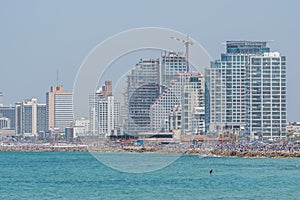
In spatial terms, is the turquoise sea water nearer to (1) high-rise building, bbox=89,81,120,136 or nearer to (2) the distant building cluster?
(2) the distant building cluster

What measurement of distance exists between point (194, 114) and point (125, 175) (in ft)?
264

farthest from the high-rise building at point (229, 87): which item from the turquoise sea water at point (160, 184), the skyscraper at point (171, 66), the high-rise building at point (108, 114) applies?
the turquoise sea water at point (160, 184)

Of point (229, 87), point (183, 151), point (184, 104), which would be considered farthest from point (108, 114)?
point (183, 151)

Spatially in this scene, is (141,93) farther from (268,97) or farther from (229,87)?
(268,97)

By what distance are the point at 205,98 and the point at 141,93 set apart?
40.6 ft

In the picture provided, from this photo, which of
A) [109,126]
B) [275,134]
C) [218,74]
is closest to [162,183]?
[275,134]

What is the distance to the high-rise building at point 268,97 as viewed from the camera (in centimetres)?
12975

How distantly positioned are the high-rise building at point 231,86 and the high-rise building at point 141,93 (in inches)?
388

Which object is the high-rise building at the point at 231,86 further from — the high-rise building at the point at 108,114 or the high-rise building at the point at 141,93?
the high-rise building at the point at 108,114

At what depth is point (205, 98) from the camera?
140 meters

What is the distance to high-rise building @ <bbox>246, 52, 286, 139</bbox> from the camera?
130 m

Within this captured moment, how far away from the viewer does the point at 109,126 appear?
152 m

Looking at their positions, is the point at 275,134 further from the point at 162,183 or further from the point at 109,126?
the point at 162,183

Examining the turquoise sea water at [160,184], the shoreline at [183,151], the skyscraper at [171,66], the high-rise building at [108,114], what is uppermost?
the skyscraper at [171,66]
